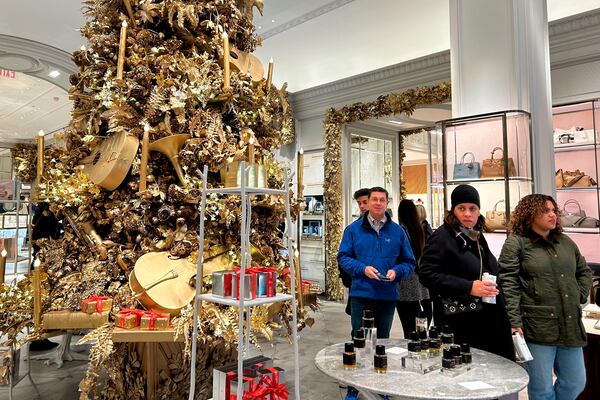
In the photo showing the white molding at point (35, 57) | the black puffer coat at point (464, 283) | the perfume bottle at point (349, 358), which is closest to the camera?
the perfume bottle at point (349, 358)

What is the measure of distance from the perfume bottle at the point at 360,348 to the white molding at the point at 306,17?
4.11 metres

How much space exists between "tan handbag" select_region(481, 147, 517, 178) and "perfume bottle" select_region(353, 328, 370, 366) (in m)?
1.67

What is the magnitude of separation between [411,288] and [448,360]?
1.58m

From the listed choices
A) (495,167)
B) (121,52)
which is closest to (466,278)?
(495,167)

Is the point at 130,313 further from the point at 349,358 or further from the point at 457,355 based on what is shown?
the point at 457,355

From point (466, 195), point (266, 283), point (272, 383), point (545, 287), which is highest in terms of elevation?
point (466, 195)

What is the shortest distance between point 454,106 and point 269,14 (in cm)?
286

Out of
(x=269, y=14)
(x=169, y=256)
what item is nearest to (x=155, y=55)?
(x=169, y=256)

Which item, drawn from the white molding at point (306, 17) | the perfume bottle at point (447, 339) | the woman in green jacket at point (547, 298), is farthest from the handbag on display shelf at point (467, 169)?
the white molding at point (306, 17)

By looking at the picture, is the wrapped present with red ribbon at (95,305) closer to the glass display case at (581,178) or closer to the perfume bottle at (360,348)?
the perfume bottle at (360,348)

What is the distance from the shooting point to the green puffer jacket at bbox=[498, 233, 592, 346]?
7.28 ft

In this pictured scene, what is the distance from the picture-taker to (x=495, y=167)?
296cm

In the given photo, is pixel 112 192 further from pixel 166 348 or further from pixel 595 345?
pixel 595 345

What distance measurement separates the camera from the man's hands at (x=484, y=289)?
2.10m
